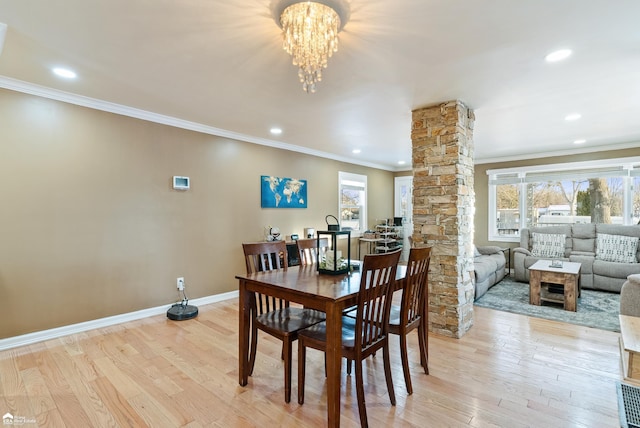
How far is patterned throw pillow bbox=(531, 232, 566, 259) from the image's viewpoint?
5566mm

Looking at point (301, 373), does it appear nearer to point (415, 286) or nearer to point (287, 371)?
point (287, 371)

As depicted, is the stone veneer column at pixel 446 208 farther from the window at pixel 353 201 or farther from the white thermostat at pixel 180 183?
the window at pixel 353 201

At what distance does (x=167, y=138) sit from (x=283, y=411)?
337cm

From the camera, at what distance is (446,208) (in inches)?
125

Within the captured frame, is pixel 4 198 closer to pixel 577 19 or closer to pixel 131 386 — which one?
pixel 131 386

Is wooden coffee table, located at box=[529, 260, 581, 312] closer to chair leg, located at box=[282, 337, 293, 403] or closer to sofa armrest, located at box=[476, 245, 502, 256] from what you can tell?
sofa armrest, located at box=[476, 245, 502, 256]

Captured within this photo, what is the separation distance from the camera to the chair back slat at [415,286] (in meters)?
2.10

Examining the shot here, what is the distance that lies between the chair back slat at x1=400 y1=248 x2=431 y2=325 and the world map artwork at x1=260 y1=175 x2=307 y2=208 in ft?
10.4

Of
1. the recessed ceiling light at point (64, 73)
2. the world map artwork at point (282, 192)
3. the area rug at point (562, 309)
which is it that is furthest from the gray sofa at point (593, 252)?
the recessed ceiling light at point (64, 73)

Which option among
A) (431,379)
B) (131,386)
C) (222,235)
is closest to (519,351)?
(431,379)

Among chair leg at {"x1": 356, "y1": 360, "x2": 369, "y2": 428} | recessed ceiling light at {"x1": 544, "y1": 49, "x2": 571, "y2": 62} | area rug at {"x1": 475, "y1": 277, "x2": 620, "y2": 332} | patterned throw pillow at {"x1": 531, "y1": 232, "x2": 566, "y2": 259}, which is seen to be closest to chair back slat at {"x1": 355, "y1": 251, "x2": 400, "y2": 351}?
chair leg at {"x1": 356, "y1": 360, "x2": 369, "y2": 428}

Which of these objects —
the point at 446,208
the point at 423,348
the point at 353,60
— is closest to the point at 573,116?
the point at 446,208

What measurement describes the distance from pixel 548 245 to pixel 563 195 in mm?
1168

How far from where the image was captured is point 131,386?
2.24 m
